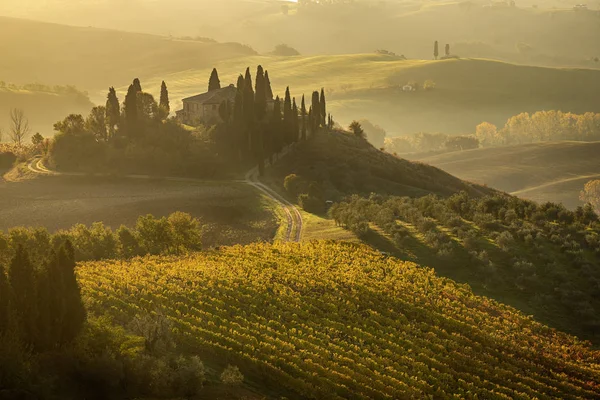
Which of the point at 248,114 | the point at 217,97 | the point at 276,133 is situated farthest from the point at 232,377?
the point at 217,97

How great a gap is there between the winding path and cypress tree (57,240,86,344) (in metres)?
35.7

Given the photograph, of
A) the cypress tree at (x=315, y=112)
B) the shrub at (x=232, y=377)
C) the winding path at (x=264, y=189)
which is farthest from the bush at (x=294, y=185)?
the shrub at (x=232, y=377)

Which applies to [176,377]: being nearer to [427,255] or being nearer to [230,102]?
[427,255]

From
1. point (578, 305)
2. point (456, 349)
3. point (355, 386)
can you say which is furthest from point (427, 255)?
point (355, 386)

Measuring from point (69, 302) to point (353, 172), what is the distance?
219 ft

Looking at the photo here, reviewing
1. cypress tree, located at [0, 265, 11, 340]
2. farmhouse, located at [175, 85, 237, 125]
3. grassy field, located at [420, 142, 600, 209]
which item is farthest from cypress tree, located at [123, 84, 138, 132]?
grassy field, located at [420, 142, 600, 209]

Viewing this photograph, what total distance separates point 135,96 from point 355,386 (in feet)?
239

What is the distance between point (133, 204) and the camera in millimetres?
76688

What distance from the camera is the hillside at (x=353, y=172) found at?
88438 millimetres

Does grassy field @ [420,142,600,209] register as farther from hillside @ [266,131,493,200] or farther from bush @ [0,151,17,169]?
bush @ [0,151,17,169]

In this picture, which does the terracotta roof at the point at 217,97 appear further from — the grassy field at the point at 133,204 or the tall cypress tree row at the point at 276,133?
the grassy field at the point at 133,204

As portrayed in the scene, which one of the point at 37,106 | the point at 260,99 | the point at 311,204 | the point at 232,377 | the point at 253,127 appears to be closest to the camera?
the point at 232,377

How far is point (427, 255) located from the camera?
55.4m

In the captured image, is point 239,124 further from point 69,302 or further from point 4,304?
point 4,304
